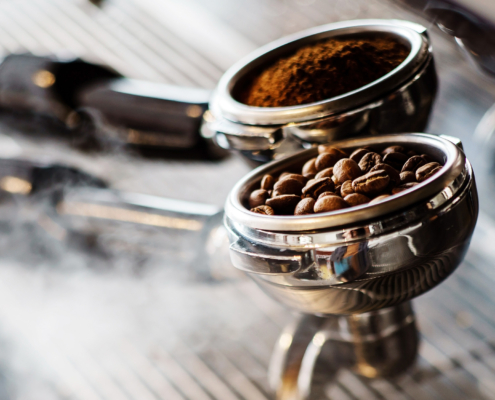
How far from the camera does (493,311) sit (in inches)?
19.3

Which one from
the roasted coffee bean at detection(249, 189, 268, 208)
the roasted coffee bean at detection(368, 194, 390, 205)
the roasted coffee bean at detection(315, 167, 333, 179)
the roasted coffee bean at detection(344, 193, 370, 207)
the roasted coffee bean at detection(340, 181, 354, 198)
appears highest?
the roasted coffee bean at detection(368, 194, 390, 205)

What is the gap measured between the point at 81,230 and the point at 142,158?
0.16 meters

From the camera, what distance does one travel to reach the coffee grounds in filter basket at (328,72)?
0.43 meters

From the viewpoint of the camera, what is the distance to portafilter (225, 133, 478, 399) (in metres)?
0.28

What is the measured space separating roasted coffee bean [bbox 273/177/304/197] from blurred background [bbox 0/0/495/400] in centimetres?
15

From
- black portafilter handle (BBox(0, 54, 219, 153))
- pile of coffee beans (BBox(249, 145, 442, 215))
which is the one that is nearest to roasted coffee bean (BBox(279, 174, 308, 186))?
pile of coffee beans (BBox(249, 145, 442, 215))

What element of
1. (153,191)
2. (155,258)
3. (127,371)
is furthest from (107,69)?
(127,371)

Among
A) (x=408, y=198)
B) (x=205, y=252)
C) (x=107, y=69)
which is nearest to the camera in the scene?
(x=408, y=198)

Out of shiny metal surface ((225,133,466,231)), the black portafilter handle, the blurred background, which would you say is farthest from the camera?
the black portafilter handle

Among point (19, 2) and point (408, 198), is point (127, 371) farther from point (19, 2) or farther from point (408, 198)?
point (19, 2)

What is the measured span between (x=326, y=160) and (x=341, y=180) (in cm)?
3

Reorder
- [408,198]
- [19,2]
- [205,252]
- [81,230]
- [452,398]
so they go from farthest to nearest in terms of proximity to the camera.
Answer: [19,2] < [81,230] < [205,252] < [452,398] < [408,198]

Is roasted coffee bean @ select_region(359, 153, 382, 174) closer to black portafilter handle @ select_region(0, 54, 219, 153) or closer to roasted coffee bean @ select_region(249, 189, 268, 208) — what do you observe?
roasted coffee bean @ select_region(249, 189, 268, 208)

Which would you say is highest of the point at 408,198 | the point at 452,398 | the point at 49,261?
the point at 408,198
